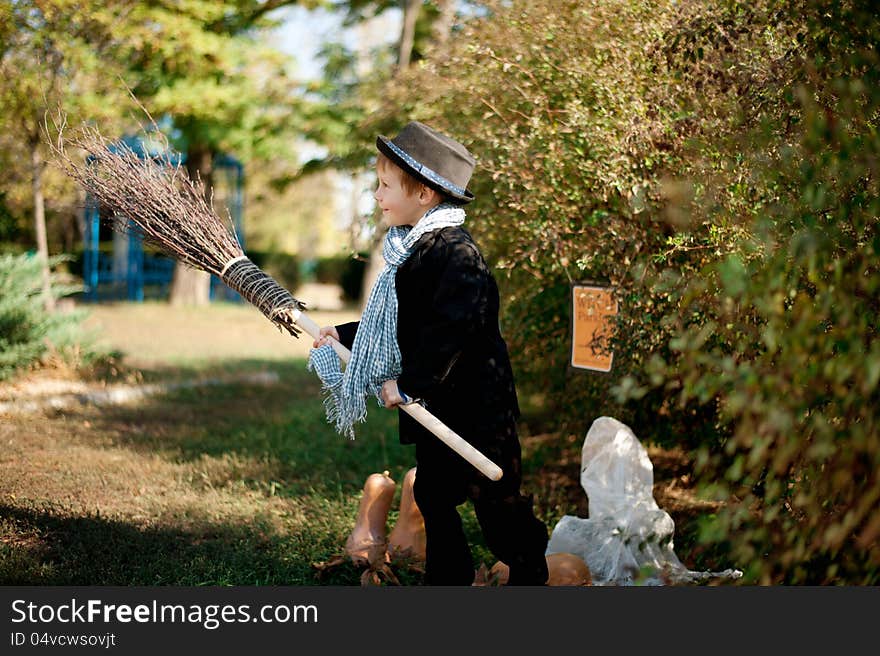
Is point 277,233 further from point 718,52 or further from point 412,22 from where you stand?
point 718,52

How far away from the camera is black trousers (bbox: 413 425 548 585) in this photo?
3.09m

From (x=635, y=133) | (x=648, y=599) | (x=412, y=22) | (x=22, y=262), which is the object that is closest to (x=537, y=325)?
(x=635, y=133)

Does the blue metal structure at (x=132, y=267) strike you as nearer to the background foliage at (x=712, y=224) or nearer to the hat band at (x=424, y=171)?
the background foliage at (x=712, y=224)

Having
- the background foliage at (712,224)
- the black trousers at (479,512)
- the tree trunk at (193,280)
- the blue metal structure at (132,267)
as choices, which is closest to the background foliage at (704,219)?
the background foliage at (712,224)

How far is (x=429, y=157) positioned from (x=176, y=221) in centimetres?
117

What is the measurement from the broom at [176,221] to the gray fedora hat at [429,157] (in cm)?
70

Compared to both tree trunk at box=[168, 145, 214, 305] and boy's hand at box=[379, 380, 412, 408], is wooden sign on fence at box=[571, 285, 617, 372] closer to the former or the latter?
boy's hand at box=[379, 380, 412, 408]

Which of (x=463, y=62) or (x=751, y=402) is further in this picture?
(x=463, y=62)

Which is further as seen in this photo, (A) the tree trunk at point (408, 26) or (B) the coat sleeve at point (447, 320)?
(A) the tree trunk at point (408, 26)

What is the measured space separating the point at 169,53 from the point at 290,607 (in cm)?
919

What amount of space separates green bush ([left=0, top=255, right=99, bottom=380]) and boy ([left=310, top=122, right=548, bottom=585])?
4292 millimetres

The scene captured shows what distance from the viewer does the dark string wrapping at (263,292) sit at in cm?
332

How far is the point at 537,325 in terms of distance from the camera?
507 cm

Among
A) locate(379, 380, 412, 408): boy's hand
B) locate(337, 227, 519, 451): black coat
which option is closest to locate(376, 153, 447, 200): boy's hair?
locate(337, 227, 519, 451): black coat
